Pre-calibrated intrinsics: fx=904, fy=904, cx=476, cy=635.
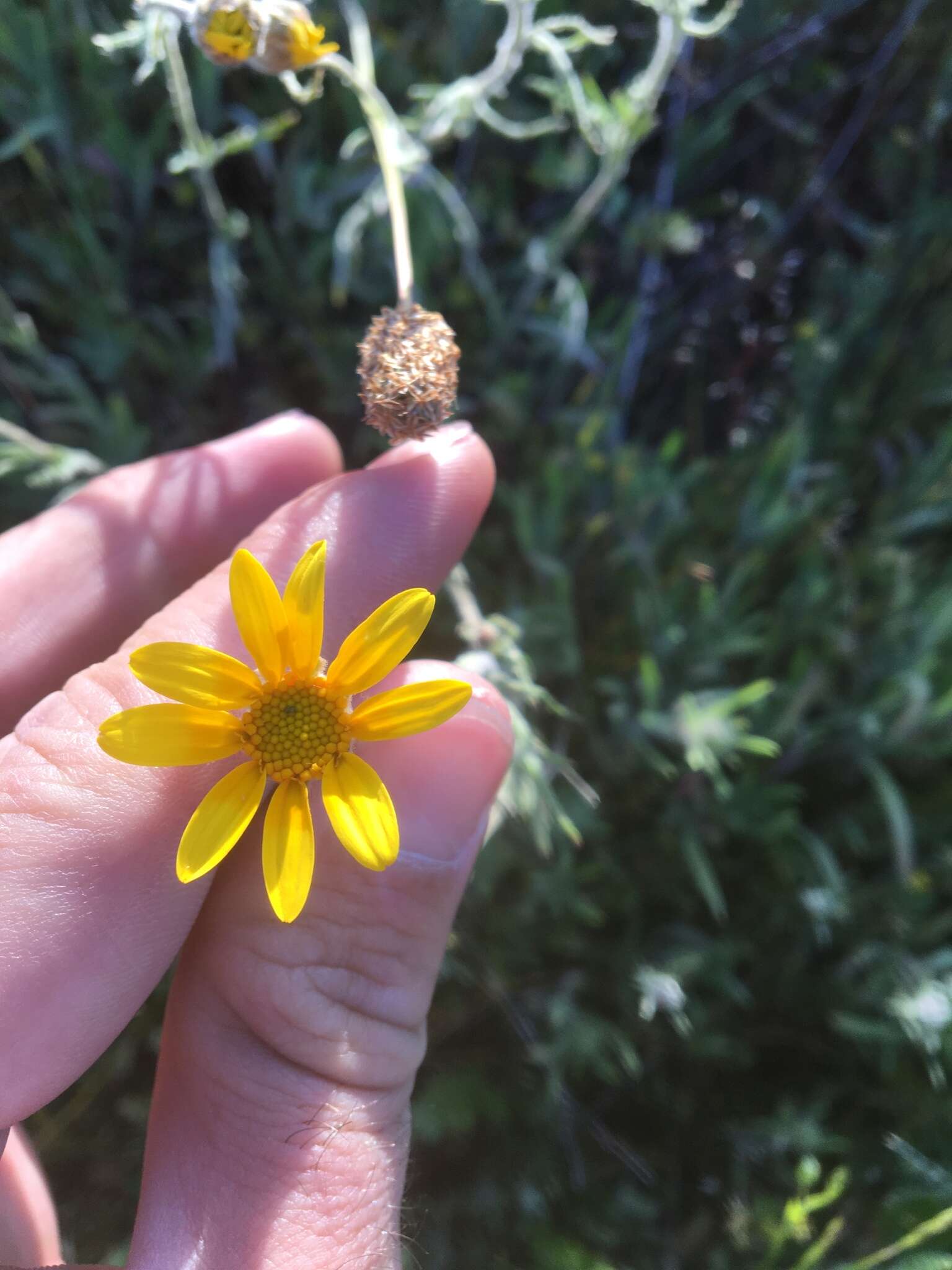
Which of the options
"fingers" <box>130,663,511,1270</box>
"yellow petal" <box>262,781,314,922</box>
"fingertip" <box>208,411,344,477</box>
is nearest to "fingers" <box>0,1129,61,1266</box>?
"fingers" <box>130,663,511,1270</box>

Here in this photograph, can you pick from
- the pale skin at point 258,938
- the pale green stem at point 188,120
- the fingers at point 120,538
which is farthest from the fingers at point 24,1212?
the pale green stem at point 188,120

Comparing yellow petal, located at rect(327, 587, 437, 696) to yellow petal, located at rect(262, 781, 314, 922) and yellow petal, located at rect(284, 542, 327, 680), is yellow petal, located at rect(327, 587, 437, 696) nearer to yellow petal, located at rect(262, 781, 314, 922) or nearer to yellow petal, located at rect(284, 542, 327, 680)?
yellow petal, located at rect(284, 542, 327, 680)

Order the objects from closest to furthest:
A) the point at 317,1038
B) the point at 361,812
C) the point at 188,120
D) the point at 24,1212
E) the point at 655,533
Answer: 1. the point at 361,812
2. the point at 317,1038
3. the point at 188,120
4. the point at 24,1212
5. the point at 655,533

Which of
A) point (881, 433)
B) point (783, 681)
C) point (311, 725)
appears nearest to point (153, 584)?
point (311, 725)

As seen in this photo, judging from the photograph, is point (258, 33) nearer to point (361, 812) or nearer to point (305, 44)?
point (305, 44)

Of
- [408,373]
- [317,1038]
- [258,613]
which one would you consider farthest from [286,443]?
[317,1038]

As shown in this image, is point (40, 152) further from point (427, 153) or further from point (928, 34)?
point (928, 34)
